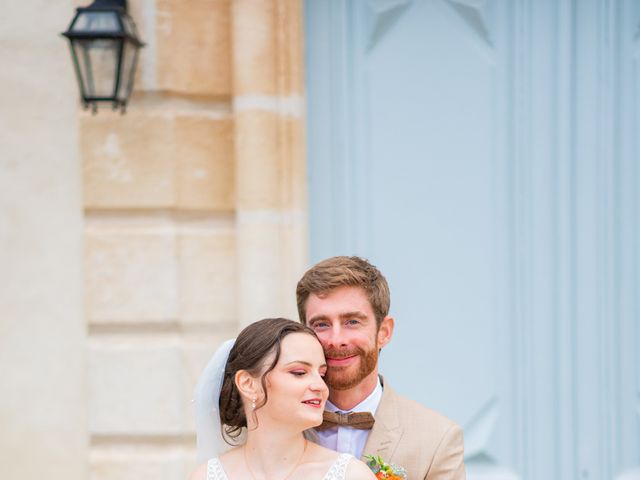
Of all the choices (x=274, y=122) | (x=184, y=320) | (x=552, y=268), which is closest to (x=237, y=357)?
(x=184, y=320)

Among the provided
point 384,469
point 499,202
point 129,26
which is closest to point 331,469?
point 384,469

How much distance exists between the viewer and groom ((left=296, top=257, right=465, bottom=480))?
2.12 m

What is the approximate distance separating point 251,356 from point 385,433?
1.48 feet

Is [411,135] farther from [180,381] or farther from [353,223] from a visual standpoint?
[180,381]

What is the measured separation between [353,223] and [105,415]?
125 centimetres

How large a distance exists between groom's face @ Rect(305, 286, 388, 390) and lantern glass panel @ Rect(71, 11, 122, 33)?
139cm

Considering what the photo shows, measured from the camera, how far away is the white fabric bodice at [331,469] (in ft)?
6.60

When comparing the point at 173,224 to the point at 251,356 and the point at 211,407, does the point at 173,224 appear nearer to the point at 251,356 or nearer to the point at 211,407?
the point at 211,407

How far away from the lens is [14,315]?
3131 millimetres

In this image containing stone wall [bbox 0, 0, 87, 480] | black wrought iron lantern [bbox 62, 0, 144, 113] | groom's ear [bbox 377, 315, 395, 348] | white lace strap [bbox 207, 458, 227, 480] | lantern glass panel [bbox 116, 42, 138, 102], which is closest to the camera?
white lace strap [bbox 207, 458, 227, 480]

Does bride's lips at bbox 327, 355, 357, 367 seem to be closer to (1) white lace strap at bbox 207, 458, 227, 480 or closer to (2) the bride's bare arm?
(2) the bride's bare arm

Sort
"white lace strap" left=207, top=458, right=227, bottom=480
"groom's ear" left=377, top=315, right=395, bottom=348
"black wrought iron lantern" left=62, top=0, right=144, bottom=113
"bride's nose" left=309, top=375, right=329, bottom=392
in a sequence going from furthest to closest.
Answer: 1. "black wrought iron lantern" left=62, top=0, right=144, bottom=113
2. "groom's ear" left=377, top=315, right=395, bottom=348
3. "white lace strap" left=207, top=458, right=227, bottom=480
4. "bride's nose" left=309, top=375, right=329, bottom=392

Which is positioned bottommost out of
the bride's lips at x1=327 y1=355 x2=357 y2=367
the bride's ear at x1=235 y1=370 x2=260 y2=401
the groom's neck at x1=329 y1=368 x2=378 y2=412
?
the groom's neck at x1=329 y1=368 x2=378 y2=412

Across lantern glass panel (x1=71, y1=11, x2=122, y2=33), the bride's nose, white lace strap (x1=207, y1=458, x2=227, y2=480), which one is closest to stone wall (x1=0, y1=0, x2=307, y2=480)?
lantern glass panel (x1=71, y1=11, x2=122, y2=33)
